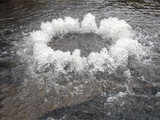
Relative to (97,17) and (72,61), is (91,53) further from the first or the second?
(97,17)

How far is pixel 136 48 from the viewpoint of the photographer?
6562 mm

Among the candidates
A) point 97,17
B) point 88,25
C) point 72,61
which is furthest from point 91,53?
point 97,17

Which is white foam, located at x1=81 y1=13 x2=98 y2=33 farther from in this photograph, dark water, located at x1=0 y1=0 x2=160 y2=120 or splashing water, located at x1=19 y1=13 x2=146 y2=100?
dark water, located at x1=0 y1=0 x2=160 y2=120

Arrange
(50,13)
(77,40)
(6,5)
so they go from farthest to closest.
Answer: (6,5) < (50,13) < (77,40)

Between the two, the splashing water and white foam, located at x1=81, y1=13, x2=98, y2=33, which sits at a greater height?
white foam, located at x1=81, y1=13, x2=98, y2=33

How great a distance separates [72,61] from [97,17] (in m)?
3.02

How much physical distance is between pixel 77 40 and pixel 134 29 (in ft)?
6.31

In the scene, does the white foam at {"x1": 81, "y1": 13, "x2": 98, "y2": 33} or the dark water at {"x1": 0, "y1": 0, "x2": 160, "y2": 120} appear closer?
the dark water at {"x1": 0, "y1": 0, "x2": 160, "y2": 120}

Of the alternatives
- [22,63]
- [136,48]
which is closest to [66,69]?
[22,63]

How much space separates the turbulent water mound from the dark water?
16cm

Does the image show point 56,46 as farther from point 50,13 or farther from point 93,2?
point 93,2

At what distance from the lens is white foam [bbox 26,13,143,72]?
6062 millimetres

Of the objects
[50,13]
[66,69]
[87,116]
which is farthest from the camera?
[50,13]

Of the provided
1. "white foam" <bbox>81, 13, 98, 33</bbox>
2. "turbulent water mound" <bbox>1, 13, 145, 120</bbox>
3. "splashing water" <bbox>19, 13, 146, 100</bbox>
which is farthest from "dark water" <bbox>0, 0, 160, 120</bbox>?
"white foam" <bbox>81, 13, 98, 33</bbox>
